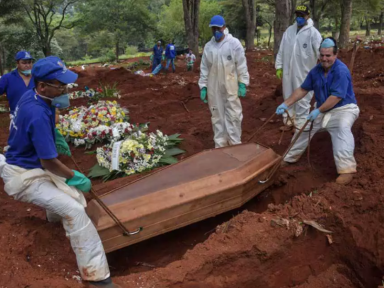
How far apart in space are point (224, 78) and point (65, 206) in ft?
11.0

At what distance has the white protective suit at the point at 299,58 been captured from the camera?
5.51 metres

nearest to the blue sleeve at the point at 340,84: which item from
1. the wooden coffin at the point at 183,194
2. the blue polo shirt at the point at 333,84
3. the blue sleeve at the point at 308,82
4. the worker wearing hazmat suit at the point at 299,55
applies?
the blue polo shirt at the point at 333,84

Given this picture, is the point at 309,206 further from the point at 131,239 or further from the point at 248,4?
the point at 248,4

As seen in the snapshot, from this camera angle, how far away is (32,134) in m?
2.45

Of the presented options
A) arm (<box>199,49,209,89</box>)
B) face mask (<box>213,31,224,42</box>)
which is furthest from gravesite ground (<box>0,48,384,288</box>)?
face mask (<box>213,31,224,42</box>)

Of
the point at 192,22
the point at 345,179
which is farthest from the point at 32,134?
the point at 192,22

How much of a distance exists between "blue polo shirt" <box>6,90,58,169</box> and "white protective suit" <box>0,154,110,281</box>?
0.09m

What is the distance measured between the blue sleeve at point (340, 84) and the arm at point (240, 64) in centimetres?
154

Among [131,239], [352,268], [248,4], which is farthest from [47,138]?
[248,4]

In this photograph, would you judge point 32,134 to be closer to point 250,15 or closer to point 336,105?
point 336,105

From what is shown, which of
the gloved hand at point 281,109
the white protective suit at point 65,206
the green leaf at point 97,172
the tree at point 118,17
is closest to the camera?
the white protective suit at point 65,206

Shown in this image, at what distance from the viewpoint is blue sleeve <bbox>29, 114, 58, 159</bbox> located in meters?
2.42

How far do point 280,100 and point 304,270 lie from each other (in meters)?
5.44

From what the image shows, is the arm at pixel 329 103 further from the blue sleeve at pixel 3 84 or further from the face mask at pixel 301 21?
the blue sleeve at pixel 3 84
